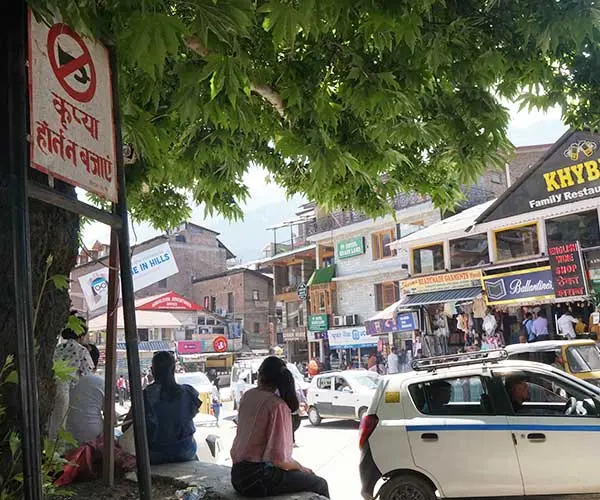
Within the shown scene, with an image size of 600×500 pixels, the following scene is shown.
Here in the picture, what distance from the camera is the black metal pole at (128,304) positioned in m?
2.66

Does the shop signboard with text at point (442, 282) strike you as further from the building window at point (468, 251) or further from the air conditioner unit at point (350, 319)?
the air conditioner unit at point (350, 319)

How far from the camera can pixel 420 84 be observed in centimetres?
422

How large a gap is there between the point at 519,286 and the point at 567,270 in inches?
65.0

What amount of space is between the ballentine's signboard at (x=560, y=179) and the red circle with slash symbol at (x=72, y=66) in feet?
53.4

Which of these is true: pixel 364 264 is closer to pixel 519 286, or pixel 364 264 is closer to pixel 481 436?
pixel 519 286

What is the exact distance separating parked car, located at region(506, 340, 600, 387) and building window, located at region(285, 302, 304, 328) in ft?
82.8

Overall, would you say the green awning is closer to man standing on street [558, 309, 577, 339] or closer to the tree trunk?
man standing on street [558, 309, 577, 339]

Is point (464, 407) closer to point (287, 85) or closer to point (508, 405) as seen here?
point (508, 405)

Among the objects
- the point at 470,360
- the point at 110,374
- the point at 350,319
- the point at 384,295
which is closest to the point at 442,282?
the point at 384,295

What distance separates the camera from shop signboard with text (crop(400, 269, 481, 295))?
19562 millimetres

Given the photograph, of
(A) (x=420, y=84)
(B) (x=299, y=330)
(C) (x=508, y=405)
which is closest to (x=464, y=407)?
(C) (x=508, y=405)

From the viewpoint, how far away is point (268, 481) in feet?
Answer: 13.0

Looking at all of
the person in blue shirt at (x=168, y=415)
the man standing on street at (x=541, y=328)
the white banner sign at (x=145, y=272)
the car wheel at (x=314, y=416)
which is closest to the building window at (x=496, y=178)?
the man standing on street at (x=541, y=328)

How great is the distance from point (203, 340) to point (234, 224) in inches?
1297
